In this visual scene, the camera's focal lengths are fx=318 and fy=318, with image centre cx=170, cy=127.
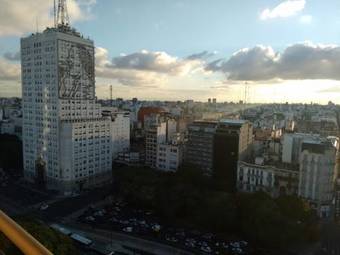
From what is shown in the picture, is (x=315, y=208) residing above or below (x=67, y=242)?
below

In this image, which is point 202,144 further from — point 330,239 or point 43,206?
point 43,206

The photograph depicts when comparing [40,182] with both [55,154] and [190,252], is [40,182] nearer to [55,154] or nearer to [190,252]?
[55,154]

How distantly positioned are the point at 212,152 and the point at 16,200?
13.6 metres

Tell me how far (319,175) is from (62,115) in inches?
683

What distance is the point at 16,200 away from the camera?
66.5 ft

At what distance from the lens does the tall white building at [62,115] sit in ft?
72.4

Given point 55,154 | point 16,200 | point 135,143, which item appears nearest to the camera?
point 16,200

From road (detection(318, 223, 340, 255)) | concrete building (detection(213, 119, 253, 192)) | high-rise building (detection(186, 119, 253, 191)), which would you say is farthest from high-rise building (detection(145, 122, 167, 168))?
road (detection(318, 223, 340, 255))

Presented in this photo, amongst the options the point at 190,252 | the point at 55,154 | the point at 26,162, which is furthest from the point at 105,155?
the point at 190,252

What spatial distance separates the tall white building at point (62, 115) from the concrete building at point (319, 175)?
14323 mm

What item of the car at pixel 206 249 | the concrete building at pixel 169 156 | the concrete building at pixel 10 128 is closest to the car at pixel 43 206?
the concrete building at pixel 169 156

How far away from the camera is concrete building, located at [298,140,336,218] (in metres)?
19.4

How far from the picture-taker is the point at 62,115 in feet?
73.2

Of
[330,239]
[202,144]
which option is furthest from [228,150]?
[330,239]
